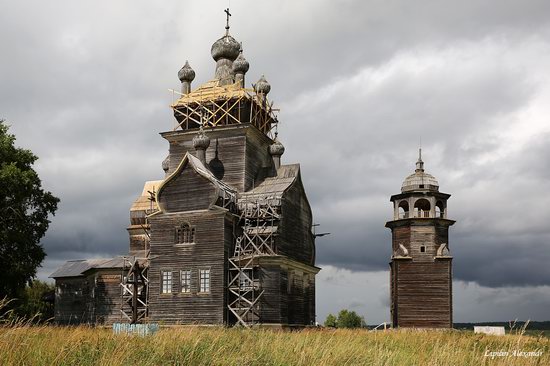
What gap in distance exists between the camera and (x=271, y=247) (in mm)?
35406

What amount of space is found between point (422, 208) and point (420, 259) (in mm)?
5054

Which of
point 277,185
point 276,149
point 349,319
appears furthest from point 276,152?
point 349,319

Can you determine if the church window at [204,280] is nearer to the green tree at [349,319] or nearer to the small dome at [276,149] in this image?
the small dome at [276,149]

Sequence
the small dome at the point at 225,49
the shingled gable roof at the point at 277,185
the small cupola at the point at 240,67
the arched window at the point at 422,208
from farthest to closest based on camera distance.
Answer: the small dome at the point at 225,49
the small cupola at the point at 240,67
the arched window at the point at 422,208
the shingled gable roof at the point at 277,185

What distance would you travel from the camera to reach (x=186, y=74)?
147 feet

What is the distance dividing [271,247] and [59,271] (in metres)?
19.6

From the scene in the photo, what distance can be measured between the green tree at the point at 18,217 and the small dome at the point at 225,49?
16.0 m

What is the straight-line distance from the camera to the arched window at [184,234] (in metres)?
35.2

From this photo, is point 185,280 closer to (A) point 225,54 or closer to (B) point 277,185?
(B) point 277,185

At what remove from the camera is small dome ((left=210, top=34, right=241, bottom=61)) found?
45.6 m

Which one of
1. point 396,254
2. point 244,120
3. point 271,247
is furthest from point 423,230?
point 244,120

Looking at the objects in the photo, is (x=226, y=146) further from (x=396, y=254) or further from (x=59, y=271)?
(x=59, y=271)

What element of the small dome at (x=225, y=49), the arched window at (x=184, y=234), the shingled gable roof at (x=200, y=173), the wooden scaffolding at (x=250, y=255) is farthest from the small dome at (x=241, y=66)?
the arched window at (x=184, y=234)

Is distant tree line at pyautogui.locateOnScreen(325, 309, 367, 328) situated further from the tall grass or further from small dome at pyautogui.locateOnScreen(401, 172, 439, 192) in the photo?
the tall grass
